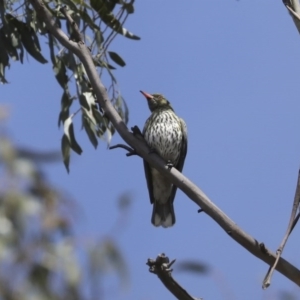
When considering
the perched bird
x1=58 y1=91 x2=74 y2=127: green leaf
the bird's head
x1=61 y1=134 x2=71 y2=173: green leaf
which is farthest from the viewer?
the bird's head

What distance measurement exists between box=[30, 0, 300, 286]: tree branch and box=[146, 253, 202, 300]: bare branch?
29cm

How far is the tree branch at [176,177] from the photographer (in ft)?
8.56

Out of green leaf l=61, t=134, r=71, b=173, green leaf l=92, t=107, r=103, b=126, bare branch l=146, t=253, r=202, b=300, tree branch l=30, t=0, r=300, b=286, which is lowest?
bare branch l=146, t=253, r=202, b=300

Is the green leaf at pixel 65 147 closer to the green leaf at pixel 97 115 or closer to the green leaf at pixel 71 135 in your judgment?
the green leaf at pixel 71 135

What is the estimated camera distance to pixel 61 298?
2023 millimetres

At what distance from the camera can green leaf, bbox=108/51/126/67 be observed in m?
4.42

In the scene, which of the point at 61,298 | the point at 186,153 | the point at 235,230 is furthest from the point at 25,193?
the point at 186,153

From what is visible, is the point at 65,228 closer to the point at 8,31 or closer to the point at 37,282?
the point at 37,282

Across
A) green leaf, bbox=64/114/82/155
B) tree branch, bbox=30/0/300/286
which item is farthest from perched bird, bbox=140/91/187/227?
tree branch, bbox=30/0/300/286

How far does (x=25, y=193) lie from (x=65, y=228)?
226 millimetres

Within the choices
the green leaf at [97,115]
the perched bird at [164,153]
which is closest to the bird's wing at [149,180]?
the perched bird at [164,153]

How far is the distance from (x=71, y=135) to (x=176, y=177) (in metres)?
1.48

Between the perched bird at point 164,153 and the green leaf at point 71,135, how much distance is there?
45 centimetres

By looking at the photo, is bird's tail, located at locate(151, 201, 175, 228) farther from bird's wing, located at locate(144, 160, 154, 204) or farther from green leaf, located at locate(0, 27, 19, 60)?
green leaf, located at locate(0, 27, 19, 60)
